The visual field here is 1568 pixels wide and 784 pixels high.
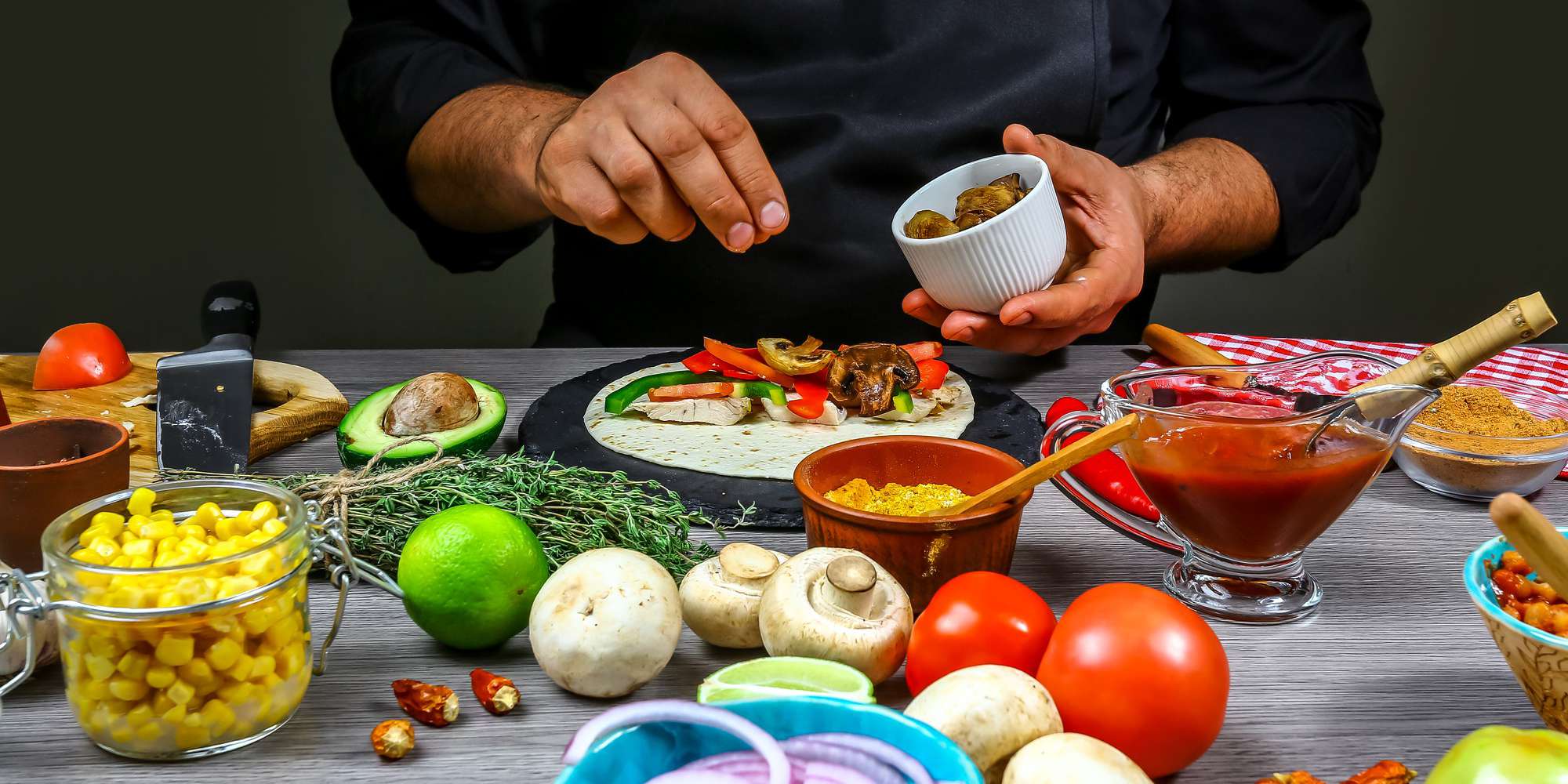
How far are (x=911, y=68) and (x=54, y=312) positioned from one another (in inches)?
146

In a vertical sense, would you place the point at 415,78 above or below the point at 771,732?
above

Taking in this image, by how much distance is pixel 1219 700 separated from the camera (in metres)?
1.04

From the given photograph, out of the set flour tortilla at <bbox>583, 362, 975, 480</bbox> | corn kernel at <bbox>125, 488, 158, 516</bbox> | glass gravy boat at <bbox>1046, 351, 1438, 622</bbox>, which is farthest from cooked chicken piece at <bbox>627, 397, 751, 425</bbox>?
corn kernel at <bbox>125, 488, 158, 516</bbox>

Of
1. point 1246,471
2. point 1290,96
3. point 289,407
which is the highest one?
point 1290,96

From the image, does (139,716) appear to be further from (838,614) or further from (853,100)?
(853,100)

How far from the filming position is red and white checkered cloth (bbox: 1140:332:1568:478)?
7.30 feet

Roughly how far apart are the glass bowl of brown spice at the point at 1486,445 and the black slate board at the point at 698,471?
557 millimetres

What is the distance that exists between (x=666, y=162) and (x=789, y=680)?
3.51 feet

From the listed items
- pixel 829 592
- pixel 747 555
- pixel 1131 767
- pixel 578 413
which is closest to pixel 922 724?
pixel 1131 767

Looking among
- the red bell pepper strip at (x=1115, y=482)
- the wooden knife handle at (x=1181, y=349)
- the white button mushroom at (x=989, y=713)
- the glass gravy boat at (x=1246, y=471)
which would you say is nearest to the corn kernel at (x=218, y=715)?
the white button mushroom at (x=989, y=713)

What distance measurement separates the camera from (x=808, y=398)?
2.10 m

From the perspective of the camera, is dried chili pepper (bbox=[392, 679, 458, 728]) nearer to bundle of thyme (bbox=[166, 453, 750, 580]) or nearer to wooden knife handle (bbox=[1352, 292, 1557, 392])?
bundle of thyme (bbox=[166, 453, 750, 580])

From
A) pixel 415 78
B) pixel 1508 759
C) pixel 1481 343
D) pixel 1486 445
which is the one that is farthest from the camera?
pixel 415 78

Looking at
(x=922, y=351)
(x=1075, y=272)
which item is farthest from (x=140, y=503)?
(x=1075, y=272)
